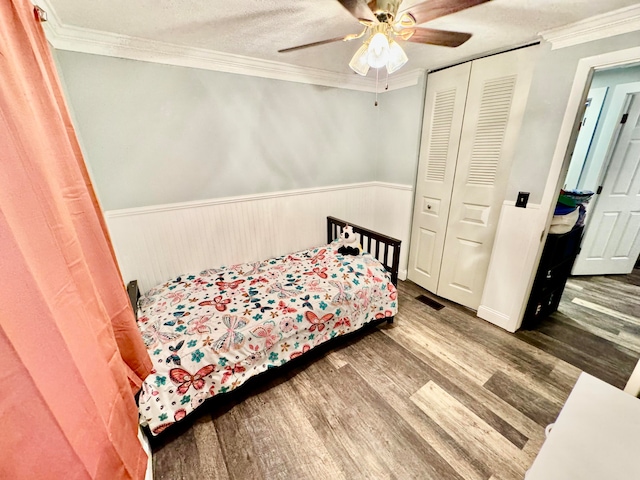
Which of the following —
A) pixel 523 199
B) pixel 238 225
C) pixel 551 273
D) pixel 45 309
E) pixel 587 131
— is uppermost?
pixel 587 131

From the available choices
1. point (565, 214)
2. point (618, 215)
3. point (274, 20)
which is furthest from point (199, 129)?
point (618, 215)

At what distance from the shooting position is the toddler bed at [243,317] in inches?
51.2

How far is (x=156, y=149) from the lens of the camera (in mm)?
1865

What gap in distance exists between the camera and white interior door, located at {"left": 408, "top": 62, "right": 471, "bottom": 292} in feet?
7.07

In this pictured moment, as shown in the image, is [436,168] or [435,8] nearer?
[435,8]

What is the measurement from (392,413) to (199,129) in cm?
246

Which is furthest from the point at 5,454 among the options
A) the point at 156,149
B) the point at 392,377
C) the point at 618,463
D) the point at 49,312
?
the point at 156,149

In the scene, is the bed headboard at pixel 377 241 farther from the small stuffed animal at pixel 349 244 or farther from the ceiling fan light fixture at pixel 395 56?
the ceiling fan light fixture at pixel 395 56

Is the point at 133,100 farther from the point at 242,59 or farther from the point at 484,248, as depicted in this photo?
the point at 484,248

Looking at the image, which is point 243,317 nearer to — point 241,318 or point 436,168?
point 241,318

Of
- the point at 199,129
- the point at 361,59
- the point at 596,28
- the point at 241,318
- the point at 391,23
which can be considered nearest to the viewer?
the point at 391,23

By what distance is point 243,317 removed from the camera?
1.57 meters

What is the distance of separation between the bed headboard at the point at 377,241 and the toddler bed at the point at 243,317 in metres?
0.02

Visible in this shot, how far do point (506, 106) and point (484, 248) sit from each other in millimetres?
1152
